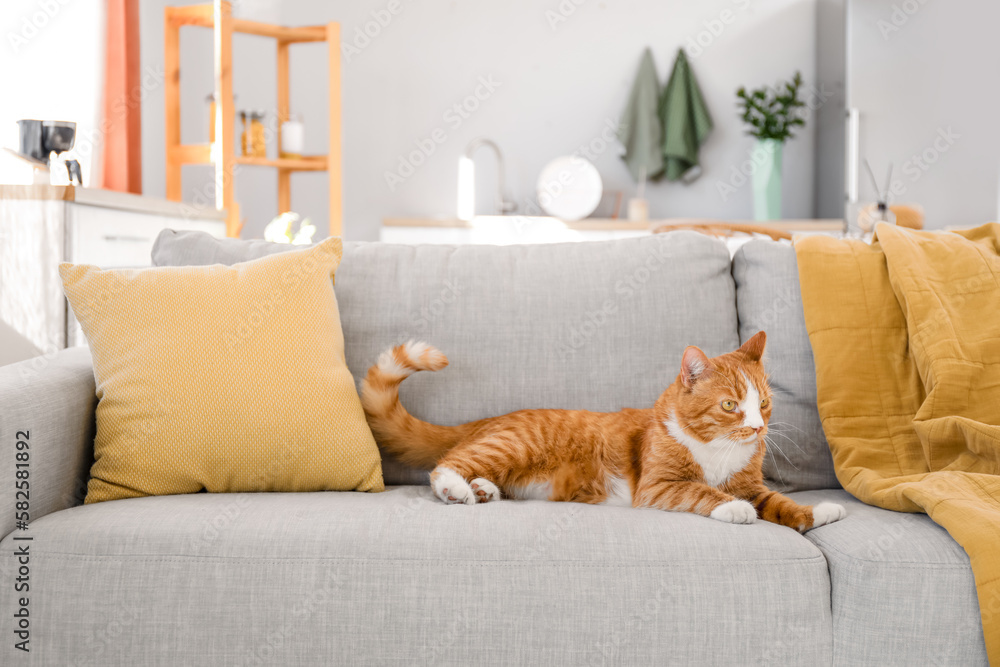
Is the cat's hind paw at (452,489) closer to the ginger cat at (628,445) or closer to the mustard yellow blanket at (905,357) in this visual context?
the ginger cat at (628,445)

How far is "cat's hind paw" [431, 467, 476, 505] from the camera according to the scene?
46.2 inches

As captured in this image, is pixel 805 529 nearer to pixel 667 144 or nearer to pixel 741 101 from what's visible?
pixel 667 144

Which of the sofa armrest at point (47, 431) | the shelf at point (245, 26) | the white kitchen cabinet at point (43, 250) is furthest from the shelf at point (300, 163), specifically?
the sofa armrest at point (47, 431)

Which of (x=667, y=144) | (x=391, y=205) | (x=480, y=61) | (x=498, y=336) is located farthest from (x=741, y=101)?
(x=498, y=336)

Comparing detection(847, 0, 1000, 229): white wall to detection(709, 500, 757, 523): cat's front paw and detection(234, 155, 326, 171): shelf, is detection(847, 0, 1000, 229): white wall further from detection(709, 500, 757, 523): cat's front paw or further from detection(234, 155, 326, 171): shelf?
detection(709, 500, 757, 523): cat's front paw

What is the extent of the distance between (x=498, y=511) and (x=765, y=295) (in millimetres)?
706

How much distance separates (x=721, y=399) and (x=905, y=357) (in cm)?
42

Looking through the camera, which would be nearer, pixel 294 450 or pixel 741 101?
pixel 294 450

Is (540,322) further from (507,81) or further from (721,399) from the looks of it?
(507,81)

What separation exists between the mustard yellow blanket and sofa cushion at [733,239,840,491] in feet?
0.15

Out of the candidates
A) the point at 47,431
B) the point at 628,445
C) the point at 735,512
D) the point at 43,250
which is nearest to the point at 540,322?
the point at 628,445

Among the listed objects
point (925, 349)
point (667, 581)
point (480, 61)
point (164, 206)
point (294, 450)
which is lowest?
point (667, 581)

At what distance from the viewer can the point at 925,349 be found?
1.31 meters

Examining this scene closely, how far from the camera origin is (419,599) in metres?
0.99
